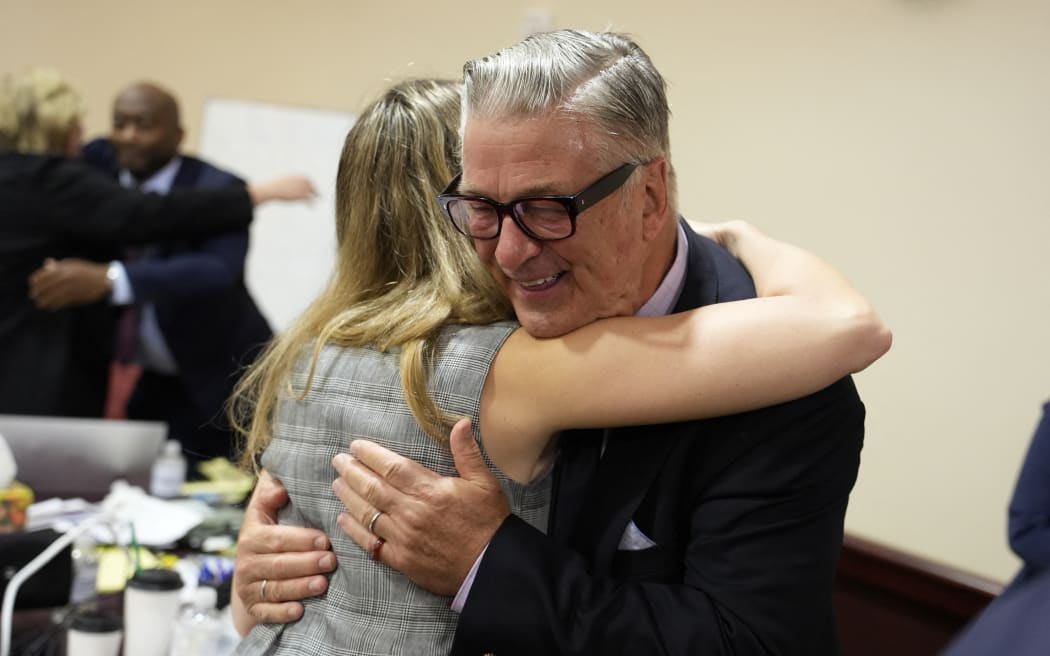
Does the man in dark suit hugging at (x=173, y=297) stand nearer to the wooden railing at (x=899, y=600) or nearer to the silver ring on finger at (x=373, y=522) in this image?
the wooden railing at (x=899, y=600)

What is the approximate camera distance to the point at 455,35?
4590 millimetres

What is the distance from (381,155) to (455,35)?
3.35 meters

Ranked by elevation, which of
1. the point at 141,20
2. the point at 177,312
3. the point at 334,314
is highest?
the point at 141,20

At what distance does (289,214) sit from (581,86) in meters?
4.33

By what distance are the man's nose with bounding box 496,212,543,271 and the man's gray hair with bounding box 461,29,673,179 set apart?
0.13 meters

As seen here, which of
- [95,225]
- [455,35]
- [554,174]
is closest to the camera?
[554,174]

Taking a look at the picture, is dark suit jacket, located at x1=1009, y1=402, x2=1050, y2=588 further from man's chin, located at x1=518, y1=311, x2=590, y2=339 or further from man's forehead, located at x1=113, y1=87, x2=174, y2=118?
man's forehead, located at x1=113, y1=87, x2=174, y2=118

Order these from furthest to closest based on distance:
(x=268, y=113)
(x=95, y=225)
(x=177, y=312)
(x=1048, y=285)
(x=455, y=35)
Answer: (x=268, y=113) → (x=455, y=35) → (x=177, y=312) → (x=95, y=225) → (x=1048, y=285)

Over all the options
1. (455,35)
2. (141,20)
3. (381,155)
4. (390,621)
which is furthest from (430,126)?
(141,20)

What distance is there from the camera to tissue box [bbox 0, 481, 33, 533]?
2.27 m

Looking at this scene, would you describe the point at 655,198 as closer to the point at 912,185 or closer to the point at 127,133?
the point at 912,185

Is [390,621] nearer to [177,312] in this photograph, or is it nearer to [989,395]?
[989,395]

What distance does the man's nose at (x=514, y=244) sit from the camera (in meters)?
1.26

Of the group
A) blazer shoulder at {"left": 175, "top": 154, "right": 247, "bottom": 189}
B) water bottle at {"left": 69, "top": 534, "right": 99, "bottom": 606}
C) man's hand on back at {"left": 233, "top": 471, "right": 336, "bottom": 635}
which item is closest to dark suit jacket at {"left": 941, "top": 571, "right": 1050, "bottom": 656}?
man's hand on back at {"left": 233, "top": 471, "right": 336, "bottom": 635}
